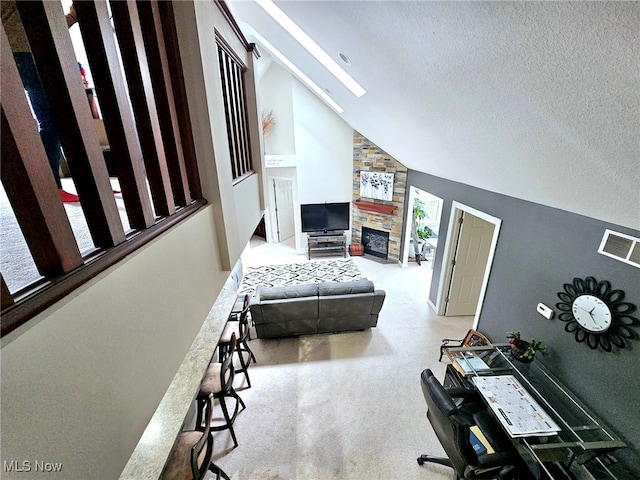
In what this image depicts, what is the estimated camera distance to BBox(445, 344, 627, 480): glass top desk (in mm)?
1818

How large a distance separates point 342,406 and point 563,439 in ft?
6.48

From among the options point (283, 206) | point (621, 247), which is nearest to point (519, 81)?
point (621, 247)

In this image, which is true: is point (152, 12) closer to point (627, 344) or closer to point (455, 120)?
point (455, 120)

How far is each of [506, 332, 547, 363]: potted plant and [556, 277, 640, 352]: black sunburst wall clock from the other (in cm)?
34

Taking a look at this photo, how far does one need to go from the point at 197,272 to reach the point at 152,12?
4.12 feet

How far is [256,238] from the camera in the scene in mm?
8273

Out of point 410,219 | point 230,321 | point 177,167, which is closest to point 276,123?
point 410,219

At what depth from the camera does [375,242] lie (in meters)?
6.97

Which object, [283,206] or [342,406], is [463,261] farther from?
[283,206]

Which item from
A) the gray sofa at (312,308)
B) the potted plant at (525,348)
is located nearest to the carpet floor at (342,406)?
the gray sofa at (312,308)

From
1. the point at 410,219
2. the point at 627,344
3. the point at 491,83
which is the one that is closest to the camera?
the point at 491,83

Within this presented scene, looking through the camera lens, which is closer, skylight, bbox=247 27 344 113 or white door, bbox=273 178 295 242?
skylight, bbox=247 27 344 113

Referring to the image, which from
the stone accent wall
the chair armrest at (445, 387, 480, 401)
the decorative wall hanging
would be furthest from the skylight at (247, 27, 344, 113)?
the chair armrest at (445, 387, 480, 401)

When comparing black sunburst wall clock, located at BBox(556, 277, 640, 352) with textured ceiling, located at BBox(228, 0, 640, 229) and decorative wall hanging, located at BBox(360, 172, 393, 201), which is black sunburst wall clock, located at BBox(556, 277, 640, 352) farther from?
decorative wall hanging, located at BBox(360, 172, 393, 201)
